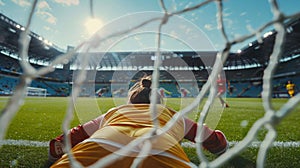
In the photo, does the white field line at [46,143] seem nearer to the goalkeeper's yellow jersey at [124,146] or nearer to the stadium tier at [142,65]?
the goalkeeper's yellow jersey at [124,146]

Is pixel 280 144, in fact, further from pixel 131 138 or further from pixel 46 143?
pixel 46 143

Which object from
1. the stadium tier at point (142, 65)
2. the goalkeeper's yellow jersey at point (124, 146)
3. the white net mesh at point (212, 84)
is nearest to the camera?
the white net mesh at point (212, 84)

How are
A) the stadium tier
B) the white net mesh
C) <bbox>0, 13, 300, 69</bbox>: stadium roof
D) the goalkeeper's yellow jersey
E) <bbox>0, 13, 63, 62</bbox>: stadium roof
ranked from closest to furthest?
the white net mesh, the goalkeeper's yellow jersey, <bbox>0, 13, 300, 69</bbox>: stadium roof, <bbox>0, 13, 63, 62</bbox>: stadium roof, the stadium tier

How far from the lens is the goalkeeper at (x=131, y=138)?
78cm

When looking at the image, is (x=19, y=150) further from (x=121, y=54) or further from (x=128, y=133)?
(x=121, y=54)

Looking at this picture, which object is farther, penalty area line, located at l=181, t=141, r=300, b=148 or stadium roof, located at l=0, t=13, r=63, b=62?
stadium roof, located at l=0, t=13, r=63, b=62

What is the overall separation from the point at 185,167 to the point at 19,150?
144 centimetres

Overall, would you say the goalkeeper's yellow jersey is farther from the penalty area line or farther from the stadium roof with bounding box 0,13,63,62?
the stadium roof with bounding box 0,13,63,62

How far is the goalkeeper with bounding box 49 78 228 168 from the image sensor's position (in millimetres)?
782

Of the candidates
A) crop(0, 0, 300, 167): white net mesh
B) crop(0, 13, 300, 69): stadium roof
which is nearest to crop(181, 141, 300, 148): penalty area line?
crop(0, 0, 300, 167): white net mesh

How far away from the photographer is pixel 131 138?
88 cm

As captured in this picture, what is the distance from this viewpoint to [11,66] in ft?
74.6

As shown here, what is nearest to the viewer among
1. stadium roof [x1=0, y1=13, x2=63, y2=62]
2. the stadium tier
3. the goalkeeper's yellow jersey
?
the goalkeeper's yellow jersey

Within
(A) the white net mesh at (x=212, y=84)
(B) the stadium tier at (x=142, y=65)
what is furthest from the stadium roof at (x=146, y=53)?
(A) the white net mesh at (x=212, y=84)
